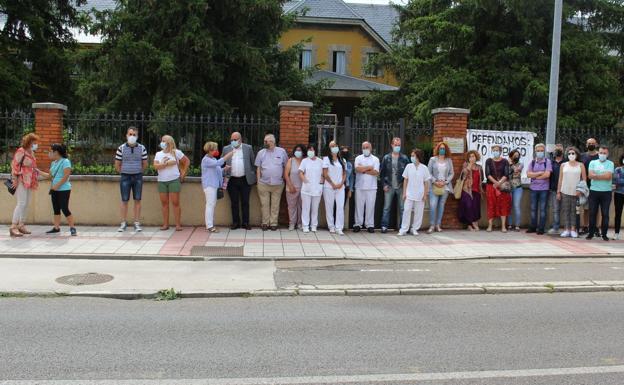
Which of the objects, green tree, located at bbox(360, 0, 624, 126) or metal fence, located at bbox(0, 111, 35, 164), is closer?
metal fence, located at bbox(0, 111, 35, 164)

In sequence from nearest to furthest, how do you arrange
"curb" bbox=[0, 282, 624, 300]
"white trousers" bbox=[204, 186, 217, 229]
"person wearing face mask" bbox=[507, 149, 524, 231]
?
"curb" bbox=[0, 282, 624, 300] < "white trousers" bbox=[204, 186, 217, 229] < "person wearing face mask" bbox=[507, 149, 524, 231]

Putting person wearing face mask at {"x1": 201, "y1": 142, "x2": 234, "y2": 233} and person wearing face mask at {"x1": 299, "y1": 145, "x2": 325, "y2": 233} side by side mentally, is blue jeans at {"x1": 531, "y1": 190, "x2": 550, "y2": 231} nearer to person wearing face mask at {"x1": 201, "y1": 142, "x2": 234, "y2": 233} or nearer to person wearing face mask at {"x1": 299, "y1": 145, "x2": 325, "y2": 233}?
person wearing face mask at {"x1": 299, "y1": 145, "x2": 325, "y2": 233}

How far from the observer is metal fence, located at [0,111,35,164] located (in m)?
12.1

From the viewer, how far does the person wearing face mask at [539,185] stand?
12062mm

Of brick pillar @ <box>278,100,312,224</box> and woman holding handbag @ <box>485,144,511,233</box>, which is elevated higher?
brick pillar @ <box>278,100,312,224</box>

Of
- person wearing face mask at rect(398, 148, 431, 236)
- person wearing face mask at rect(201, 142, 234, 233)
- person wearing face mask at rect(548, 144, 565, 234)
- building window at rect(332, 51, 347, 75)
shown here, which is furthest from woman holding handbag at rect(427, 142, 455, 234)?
building window at rect(332, 51, 347, 75)

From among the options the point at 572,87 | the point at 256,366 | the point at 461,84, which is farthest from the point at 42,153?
the point at 572,87

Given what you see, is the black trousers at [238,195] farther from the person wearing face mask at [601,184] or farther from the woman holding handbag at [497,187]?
the person wearing face mask at [601,184]

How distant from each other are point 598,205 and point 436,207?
3.10m

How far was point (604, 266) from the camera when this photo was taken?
936cm

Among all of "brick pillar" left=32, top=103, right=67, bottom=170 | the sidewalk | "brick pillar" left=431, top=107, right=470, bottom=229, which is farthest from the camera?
"brick pillar" left=431, top=107, right=470, bottom=229

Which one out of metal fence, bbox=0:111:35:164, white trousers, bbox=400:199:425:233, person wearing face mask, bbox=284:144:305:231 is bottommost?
white trousers, bbox=400:199:425:233

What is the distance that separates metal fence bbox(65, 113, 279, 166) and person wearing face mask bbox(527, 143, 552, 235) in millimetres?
5334

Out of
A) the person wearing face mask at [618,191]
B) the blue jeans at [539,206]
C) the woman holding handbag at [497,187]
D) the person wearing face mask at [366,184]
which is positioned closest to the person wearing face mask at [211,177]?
the person wearing face mask at [366,184]
